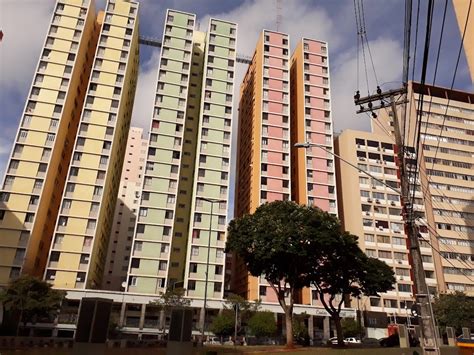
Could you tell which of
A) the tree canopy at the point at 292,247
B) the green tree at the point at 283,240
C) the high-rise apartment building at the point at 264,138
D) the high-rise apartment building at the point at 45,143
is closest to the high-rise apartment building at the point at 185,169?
the high-rise apartment building at the point at 264,138

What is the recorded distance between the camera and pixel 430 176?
287ft

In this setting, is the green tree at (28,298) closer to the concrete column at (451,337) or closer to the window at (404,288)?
the concrete column at (451,337)

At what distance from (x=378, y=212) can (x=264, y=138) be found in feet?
95.7

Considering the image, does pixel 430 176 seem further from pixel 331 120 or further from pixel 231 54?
pixel 231 54

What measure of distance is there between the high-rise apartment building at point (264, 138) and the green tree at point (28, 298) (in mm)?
31680

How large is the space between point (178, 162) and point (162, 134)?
6.56 m

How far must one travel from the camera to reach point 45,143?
221ft

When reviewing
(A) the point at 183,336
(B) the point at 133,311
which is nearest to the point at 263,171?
(B) the point at 133,311

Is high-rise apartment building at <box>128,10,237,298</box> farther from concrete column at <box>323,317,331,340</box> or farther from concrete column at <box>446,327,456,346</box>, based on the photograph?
concrete column at <box>446,327,456,346</box>

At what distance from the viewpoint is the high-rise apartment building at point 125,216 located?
4198 inches

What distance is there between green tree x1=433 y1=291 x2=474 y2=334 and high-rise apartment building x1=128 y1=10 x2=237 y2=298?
35.7m

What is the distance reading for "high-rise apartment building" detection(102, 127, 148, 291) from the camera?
106625mm

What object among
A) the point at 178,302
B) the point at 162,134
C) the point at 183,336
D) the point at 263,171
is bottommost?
the point at 183,336

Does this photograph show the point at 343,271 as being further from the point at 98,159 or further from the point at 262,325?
the point at 98,159
